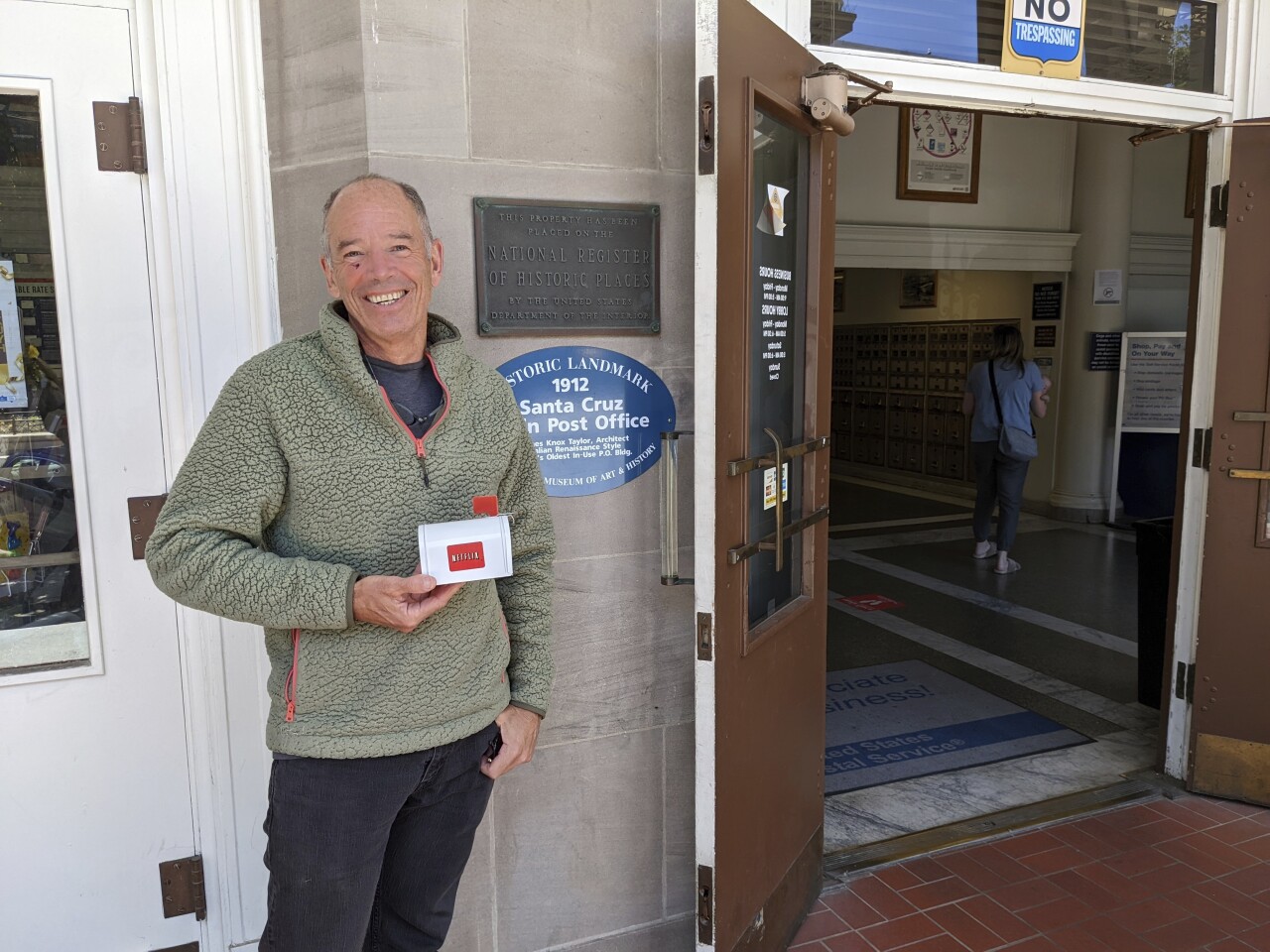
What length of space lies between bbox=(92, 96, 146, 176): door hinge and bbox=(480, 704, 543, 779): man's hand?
1493mm

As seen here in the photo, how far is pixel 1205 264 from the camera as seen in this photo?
3.51 meters

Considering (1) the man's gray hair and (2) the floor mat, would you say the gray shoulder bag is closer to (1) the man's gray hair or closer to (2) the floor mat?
(2) the floor mat

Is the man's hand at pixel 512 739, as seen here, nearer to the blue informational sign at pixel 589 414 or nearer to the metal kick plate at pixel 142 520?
the blue informational sign at pixel 589 414

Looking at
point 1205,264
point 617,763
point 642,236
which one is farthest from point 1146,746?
point 642,236

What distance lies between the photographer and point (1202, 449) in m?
3.55

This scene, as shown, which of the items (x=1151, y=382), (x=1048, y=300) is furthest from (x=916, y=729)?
(x=1048, y=300)

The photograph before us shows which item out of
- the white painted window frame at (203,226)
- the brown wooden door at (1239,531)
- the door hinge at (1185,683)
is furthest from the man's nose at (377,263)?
the door hinge at (1185,683)

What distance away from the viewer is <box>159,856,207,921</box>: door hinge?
2.36 meters

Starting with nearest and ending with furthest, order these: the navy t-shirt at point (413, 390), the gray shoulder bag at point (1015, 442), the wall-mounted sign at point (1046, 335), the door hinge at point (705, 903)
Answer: the navy t-shirt at point (413, 390), the door hinge at point (705, 903), the gray shoulder bag at point (1015, 442), the wall-mounted sign at point (1046, 335)

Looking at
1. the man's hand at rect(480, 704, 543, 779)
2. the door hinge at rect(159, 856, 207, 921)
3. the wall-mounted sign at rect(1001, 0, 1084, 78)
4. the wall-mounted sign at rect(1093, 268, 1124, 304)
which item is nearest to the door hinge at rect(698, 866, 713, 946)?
the man's hand at rect(480, 704, 543, 779)

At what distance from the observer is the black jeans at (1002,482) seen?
22.6 ft

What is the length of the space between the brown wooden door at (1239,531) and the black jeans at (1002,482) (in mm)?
3393

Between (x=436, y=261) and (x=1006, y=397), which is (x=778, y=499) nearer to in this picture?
(x=436, y=261)

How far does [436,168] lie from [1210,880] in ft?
10.4
